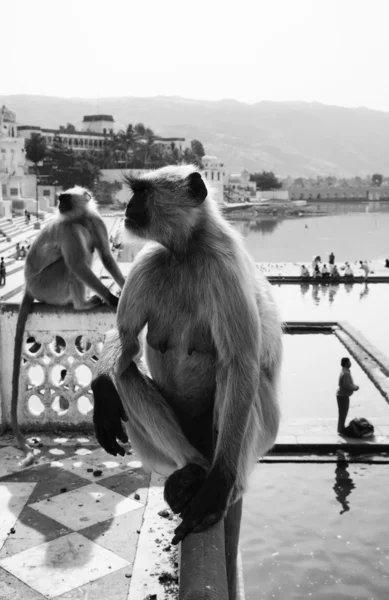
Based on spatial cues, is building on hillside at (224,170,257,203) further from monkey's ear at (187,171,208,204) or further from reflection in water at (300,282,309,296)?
monkey's ear at (187,171,208,204)

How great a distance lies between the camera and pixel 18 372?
4.24m

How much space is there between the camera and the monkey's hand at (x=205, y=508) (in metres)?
1.61

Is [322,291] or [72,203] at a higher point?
[72,203]

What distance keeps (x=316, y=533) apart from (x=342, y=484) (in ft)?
3.22

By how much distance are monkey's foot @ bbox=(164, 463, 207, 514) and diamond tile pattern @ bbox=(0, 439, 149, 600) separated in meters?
1.30

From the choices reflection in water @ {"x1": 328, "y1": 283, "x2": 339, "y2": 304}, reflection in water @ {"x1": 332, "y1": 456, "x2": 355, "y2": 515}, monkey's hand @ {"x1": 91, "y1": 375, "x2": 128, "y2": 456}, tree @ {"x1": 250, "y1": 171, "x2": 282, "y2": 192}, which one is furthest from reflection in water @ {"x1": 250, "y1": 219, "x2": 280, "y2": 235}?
monkey's hand @ {"x1": 91, "y1": 375, "x2": 128, "y2": 456}

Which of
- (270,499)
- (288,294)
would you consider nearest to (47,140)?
(288,294)

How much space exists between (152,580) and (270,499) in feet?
10.2

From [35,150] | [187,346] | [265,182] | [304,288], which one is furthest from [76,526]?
[265,182]

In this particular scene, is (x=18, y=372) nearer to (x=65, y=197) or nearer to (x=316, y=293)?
(x=65, y=197)

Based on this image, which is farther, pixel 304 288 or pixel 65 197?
pixel 304 288

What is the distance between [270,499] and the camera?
586 centimetres

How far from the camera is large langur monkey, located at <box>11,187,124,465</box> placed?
163 inches

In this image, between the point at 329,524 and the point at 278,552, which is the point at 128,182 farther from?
the point at 329,524
